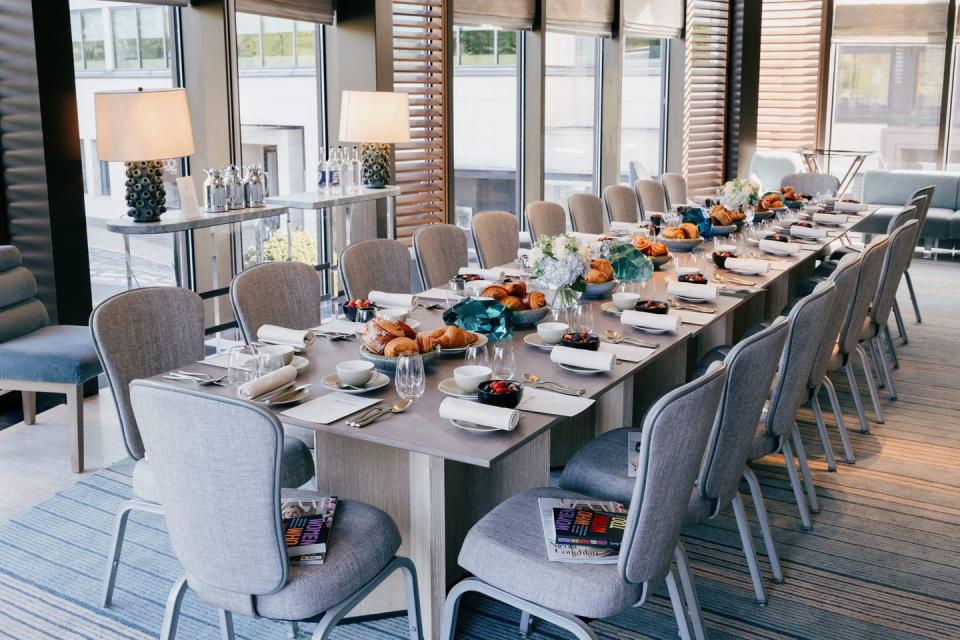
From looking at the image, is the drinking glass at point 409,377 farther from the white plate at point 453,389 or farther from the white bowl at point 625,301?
the white bowl at point 625,301

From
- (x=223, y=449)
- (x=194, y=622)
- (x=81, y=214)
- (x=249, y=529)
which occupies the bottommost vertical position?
(x=194, y=622)

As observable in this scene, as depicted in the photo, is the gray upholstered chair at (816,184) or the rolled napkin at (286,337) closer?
the rolled napkin at (286,337)

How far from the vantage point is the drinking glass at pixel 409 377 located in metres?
2.45

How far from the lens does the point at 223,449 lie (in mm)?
1943

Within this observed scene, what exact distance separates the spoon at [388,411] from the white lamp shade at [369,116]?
3.25m

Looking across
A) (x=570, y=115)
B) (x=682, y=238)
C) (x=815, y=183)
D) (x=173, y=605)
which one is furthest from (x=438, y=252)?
(x=815, y=183)

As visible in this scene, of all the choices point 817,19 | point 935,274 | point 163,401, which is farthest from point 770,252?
point 817,19

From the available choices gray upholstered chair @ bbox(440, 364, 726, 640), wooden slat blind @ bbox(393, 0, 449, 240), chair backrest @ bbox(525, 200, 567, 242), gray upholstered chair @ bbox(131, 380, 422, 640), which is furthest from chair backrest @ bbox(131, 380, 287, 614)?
wooden slat blind @ bbox(393, 0, 449, 240)

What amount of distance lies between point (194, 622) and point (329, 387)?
0.84 m

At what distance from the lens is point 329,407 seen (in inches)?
95.9

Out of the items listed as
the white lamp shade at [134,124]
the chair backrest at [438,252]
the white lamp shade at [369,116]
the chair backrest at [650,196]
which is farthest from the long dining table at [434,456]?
the chair backrest at [650,196]

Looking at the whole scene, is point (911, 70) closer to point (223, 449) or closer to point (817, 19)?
point (817, 19)

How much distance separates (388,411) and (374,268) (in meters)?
1.76

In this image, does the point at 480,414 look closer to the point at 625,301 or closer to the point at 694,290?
the point at 625,301
